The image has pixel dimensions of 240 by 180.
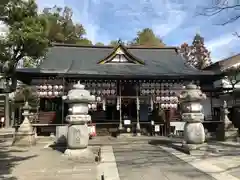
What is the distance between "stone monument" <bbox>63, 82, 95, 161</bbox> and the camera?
9.00 m

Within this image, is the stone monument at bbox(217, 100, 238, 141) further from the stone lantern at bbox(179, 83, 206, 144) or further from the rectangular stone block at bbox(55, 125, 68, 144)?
the rectangular stone block at bbox(55, 125, 68, 144)

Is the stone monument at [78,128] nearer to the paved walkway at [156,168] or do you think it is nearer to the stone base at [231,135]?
the paved walkway at [156,168]

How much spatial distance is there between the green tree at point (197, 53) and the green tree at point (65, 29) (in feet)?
55.7

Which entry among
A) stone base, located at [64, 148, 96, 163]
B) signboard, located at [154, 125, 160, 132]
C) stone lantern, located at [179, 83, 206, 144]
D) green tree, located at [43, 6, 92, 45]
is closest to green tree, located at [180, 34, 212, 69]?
green tree, located at [43, 6, 92, 45]

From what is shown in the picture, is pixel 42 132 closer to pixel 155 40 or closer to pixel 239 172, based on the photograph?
pixel 239 172

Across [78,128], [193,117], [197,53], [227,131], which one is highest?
[197,53]

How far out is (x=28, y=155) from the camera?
32.3ft

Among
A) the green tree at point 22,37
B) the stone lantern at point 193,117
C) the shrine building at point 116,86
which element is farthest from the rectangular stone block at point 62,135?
the green tree at point 22,37

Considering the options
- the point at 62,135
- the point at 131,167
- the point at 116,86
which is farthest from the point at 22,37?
the point at 131,167

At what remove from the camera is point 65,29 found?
40.8m

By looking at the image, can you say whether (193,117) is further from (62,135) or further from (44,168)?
(62,135)

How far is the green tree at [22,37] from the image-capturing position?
58.3 feet

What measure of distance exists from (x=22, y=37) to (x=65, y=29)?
942 inches

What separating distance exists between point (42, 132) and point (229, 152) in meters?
12.0
